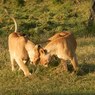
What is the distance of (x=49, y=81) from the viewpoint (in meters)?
8.00

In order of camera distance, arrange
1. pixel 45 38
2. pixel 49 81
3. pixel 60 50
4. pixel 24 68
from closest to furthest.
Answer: pixel 49 81
pixel 60 50
pixel 24 68
pixel 45 38

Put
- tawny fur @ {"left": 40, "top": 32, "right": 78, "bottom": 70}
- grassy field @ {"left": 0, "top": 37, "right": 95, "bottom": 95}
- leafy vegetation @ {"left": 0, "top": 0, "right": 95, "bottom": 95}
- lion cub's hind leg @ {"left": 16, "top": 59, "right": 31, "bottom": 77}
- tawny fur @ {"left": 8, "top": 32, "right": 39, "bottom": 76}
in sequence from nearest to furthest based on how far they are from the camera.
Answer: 1. grassy field @ {"left": 0, "top": 37, "right": 95, "bottom": 95}
2. leafy vegetation @ {"left": 0, "top": 0, "right": 95, "bottom": 95}
3. tawny fur @ {"left": 8, "top": 32, "right": 39, "bottom": 76}
4. tawny fur @ {"left": 40, "top": 32, "right": 78, "bottom": 70}
5. lion cub's hind leg @ {"left": 16, "top": 59, "right": 31, "bottom": 77}

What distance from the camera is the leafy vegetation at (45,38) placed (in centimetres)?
754

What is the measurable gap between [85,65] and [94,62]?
13.4 inches

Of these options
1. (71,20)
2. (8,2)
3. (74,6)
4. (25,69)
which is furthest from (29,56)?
(8,2)

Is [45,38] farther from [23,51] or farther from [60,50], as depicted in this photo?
[60,50]

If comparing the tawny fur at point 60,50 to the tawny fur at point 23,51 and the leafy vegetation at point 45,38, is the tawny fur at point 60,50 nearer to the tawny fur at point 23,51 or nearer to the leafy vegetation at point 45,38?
the tawny fur at point 23,51

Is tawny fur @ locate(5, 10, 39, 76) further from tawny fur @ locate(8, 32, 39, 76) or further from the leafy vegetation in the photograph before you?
the leafy vegetation

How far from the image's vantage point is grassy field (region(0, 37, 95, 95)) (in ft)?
23.8

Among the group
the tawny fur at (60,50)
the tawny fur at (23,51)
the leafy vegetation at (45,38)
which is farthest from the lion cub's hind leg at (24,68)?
the tawny fur at (60,50)

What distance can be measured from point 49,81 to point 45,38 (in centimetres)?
584

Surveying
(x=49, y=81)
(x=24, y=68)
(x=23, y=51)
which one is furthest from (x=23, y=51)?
(x=49, y=81)

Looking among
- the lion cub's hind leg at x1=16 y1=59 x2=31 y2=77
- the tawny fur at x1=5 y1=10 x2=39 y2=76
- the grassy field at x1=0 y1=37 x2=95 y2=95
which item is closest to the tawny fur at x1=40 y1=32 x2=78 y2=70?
the tawny fur at x1=5 y1=10 x2=39 y2=76

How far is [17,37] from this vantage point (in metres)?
8.73
